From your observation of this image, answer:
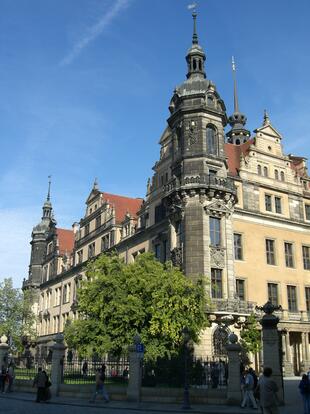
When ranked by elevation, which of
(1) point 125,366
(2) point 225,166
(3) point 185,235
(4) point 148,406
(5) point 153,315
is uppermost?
(2) point 225,166

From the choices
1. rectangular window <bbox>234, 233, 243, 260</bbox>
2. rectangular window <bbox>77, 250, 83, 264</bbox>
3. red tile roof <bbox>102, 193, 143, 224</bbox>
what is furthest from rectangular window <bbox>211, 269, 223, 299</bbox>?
rectangular window <bbox>77, 250, 83, 264</bbox>

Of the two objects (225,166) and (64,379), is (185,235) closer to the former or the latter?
(225,166)

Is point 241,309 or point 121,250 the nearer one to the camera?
point 241,309

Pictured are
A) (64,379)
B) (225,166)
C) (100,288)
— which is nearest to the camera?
(64,379)

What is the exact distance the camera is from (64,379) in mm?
25812

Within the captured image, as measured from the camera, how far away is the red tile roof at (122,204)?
2128 inches

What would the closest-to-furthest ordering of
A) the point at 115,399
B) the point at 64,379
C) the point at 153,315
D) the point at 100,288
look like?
the point at 115,399 → the point at 64,379 → the point at 153,315 → the point at 100,288

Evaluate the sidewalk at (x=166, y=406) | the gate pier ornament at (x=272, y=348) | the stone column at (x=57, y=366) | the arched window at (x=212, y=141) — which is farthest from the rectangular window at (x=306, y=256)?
the stone column at (x=57, y=366)

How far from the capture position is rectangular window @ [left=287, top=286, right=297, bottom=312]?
40.0 meters

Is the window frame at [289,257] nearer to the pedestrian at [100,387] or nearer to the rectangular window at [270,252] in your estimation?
the rectangular window at [270,252]

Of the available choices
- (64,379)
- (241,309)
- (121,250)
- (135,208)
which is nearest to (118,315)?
(64,379)

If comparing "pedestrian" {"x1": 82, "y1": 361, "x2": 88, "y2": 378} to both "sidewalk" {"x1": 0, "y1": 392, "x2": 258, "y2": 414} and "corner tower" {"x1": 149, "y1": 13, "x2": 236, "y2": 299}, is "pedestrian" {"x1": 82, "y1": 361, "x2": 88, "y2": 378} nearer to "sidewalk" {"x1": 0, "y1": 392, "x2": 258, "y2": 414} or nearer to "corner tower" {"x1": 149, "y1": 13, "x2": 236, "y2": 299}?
"sidewalk" {"x1": 0, "y1": 392, "x2": 258, "y2": 414}

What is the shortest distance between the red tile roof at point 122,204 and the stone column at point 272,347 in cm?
3419

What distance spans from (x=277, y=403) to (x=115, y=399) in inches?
527
